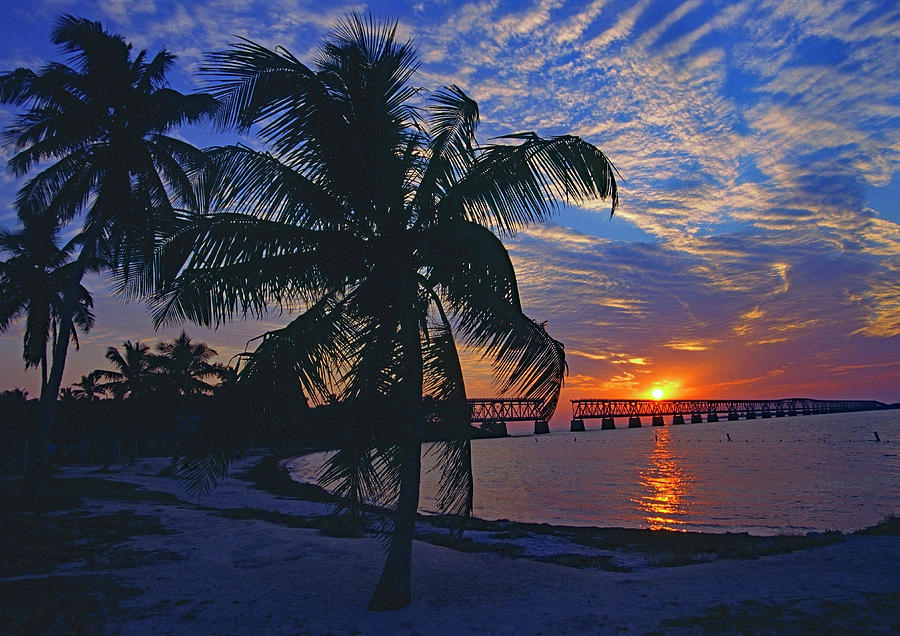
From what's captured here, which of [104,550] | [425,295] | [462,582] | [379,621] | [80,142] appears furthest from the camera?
[80,142]

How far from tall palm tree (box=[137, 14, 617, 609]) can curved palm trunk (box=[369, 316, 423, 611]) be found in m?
0.02

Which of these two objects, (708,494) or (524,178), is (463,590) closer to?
(524,178)

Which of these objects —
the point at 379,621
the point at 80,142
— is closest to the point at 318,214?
the point at 379,621

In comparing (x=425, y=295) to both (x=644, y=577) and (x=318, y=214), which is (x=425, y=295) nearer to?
(x=318, y=214)

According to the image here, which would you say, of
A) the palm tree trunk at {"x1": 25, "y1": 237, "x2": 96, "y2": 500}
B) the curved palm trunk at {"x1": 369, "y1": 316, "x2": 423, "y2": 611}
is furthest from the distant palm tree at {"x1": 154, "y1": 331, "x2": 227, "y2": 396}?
the curved palm trunk at {"x1": 369, "y1": 316, "x2": 423, "y2": 611}

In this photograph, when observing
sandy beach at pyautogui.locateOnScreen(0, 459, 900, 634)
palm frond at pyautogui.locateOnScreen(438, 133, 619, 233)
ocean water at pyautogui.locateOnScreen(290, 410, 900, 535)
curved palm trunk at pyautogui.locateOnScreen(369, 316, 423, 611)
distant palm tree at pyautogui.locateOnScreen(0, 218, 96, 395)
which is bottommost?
ocean water at pyautogui.locateOnScreen(290, 410, 900, 535)

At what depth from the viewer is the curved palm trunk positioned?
31.3ft

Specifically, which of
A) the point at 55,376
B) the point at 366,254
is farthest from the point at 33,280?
the point at 366,254

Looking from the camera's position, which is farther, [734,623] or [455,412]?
[455,412]

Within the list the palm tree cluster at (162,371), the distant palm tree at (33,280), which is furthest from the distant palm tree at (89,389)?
the distant palm tree at (33,280)

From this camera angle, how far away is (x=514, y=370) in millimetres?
8758

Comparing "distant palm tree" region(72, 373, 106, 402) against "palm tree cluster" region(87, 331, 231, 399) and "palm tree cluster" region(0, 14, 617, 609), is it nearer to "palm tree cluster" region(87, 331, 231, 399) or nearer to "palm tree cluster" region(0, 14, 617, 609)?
"palm tree cluster" region(87, 331, 231, 399)

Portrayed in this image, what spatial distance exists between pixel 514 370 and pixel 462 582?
6.61 meters

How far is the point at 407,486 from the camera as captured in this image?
382 inches
